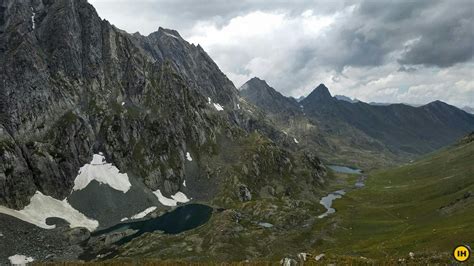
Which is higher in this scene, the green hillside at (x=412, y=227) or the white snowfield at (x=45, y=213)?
the white snowfield at (x=45, y=213)

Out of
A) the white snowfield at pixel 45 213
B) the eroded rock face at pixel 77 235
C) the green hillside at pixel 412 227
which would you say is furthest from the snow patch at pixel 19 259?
the green hillside at pixel 412 227

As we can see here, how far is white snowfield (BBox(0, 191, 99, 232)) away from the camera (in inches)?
7008

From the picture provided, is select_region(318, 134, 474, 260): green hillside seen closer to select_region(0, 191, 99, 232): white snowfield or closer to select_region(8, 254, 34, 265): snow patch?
select_region(8, 254, 34, 265): snow patch

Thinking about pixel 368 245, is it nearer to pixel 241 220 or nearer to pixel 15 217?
pixel 241 220

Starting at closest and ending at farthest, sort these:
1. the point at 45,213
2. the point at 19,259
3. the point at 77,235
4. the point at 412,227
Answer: the point at 19,259, the point at 412,227, the point at 77,235, the point at 45,213

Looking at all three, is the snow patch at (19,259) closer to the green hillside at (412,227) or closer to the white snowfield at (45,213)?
the white snowfield at (45,213)

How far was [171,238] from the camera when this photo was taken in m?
170

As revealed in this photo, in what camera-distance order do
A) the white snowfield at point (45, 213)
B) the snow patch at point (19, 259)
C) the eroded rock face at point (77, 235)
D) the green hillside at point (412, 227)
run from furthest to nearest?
the white snowfield at point (45, 213) → the eroded rock face at point (77, 235) → the snow patch at point (19, 259) → the green hillside at point (412, 227)

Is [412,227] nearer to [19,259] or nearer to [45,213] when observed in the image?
[19,259]

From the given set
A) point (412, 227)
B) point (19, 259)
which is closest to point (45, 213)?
point (19, 259)

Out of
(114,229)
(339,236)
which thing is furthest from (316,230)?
(114,229)

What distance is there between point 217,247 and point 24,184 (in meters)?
99.2

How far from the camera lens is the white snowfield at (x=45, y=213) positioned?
7008 inches

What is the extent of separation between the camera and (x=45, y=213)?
18888cm
